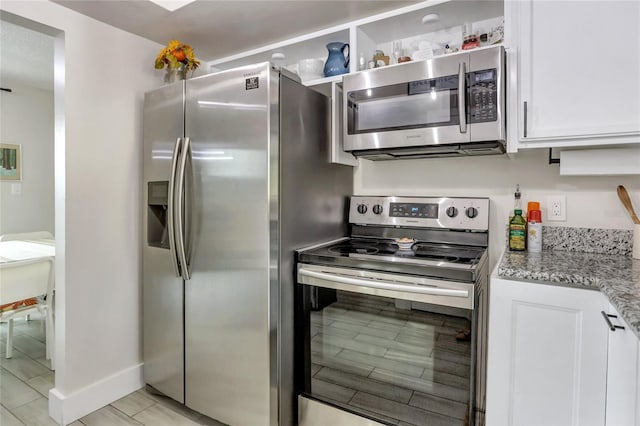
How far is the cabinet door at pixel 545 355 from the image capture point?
115 cm

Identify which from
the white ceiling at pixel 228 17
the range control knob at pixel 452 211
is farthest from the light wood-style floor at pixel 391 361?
the white ceiling at pixel 228 17

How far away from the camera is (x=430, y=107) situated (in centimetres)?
162

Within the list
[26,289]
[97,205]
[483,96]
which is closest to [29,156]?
[26,289]

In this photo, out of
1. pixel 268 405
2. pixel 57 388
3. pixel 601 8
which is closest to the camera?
pixel 601 8

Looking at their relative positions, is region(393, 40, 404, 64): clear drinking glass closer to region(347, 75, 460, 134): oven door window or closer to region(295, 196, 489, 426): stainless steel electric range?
region(347, 75, 460, 134): oven door window

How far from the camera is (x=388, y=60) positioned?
191 cm

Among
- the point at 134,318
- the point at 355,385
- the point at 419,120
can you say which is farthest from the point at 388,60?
the point at 134,318

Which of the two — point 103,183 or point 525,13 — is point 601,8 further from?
point 103,183

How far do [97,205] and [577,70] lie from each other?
2.38m

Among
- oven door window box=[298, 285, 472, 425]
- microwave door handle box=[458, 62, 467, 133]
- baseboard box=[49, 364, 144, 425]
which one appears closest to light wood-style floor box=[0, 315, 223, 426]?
baseboard box=[49, 364, 144, 425]

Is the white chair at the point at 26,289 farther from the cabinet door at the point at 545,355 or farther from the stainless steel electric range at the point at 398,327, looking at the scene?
the cabinet door at the point at 545,355

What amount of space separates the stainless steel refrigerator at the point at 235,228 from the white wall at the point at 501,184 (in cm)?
41

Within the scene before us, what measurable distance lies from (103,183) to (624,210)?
2626 mm

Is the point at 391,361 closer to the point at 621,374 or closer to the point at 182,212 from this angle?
the point at 621,374
